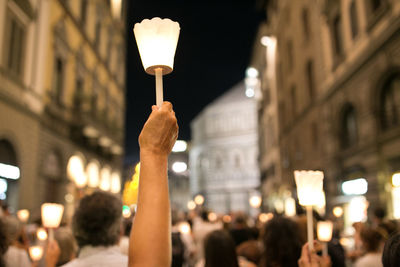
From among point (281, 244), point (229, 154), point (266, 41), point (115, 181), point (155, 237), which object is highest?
point (266, 41)

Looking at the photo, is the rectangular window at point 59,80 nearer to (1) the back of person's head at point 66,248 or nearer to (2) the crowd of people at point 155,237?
(2) the crowd of people at point 155,237

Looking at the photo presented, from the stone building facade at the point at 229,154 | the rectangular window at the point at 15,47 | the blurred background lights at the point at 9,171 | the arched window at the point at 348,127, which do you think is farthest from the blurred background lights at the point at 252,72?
the blurred background lights at the point at 9,171

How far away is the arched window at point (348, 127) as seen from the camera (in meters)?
16.4

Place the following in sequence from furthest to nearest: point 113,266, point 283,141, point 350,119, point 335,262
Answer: point 283,141
point 350,119
point 335,262
point 113,266

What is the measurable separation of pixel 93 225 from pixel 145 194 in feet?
4.04

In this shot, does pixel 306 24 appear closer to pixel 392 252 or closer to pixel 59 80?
pixel 59 80

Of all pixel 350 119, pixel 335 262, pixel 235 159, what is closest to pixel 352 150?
pixel 350 119

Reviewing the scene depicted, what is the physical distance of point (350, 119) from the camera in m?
16.8

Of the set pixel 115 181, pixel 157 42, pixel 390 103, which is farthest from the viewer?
pixel 115 181

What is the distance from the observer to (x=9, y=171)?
14391mm

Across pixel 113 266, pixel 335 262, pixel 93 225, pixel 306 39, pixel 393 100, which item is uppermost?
pixel 306 39

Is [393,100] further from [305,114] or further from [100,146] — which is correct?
[100,146]

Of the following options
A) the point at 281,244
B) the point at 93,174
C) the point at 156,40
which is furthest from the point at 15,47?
the point at 156,40

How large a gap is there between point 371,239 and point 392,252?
324 cm
